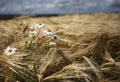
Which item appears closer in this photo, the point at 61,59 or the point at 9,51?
the point at 9,51

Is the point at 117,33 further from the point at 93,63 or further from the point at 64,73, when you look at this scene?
the point at 64,73

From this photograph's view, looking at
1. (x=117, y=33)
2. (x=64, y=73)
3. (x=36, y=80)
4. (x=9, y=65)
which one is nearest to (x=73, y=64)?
(x=64, y=73)

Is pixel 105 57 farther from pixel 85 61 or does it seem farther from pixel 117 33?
pixel 117 33

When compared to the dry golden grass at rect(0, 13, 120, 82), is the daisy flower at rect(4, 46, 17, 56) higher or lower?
higher

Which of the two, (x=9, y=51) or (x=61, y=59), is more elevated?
(x=9, y=51)

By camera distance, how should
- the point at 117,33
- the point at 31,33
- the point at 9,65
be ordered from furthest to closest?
the point at 117,33
the point at 31,33
the point at 9,65

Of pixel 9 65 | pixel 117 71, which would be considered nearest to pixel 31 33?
pixel 9 65

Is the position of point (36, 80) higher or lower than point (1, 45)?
lower

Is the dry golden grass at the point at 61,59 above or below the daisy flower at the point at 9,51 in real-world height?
below

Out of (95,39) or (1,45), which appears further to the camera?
(95,39)

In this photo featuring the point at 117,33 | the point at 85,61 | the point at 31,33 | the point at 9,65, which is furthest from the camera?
the point at 117,33
